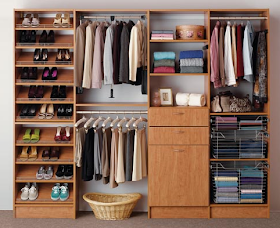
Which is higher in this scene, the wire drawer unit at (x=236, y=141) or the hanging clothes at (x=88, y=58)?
the hanging clothes at (x=88, y=58)

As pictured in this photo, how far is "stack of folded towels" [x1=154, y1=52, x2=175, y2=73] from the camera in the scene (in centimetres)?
516

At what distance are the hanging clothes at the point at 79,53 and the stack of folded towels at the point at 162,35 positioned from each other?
0.77 metres

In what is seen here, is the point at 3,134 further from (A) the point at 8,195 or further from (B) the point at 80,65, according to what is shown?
(B) the point at 80,65

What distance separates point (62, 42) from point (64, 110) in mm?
778

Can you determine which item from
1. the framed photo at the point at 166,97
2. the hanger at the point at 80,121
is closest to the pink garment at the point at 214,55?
the framed photo at the point at 166,97

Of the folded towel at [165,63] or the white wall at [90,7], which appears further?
the white wall at [90,7]

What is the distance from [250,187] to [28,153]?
2520mm

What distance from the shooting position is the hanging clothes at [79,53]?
509 cm

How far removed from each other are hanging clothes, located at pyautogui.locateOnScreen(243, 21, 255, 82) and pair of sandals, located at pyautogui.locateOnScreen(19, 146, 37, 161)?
2499mm

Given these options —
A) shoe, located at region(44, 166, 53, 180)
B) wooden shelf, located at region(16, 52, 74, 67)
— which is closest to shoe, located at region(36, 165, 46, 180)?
shoe, located at region(44, 166, 53, 180)

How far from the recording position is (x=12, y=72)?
5484 millimetres

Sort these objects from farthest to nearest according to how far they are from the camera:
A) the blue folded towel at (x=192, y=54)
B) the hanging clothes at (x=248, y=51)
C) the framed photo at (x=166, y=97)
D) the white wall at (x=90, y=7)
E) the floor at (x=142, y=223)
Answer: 1. the white wall at (x=90, y=7)
2. the framed photo at (x=166, y=97)
3. the blue folded towel at (x=192, y=54)
4. the hanging clothes at (x=248, y=51)
5. the floor at (x=142, y=223)

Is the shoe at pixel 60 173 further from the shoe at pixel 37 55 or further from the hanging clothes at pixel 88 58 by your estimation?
A: the shoe at pixel 37 55

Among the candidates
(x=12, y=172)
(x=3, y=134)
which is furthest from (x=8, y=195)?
(x=3, y=134)
